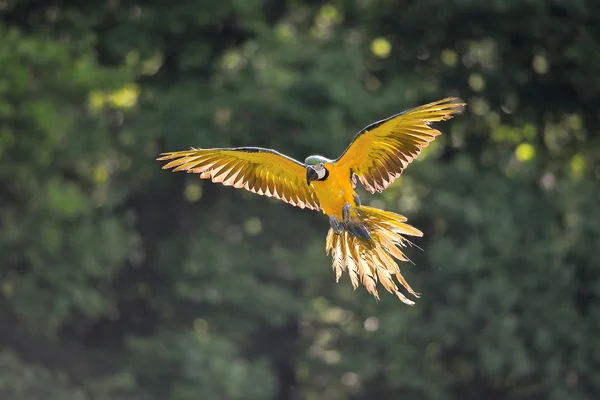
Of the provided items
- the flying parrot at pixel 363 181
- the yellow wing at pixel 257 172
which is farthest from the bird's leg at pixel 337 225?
the yellow wing at pixel 257 172

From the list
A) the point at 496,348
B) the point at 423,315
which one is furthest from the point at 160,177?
the point at 496,348

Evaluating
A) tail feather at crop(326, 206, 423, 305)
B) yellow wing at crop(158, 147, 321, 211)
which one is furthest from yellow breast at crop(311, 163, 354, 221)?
yellow wing at crop(158, 147, 321, 211)

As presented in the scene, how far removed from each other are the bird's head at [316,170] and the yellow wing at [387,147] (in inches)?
4.2

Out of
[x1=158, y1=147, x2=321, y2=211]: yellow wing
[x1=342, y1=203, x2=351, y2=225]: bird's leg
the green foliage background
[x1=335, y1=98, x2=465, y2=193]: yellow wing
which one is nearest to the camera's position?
[x1=335, y1=98, x2=465, y2=193]: yellow wing

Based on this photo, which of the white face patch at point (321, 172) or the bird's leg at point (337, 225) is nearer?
the white face patch at point (321, 172)

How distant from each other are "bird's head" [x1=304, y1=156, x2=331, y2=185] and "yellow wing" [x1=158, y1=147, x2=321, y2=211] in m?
0.23

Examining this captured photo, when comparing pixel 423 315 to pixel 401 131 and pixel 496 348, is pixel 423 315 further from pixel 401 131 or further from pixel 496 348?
pixel 401 131

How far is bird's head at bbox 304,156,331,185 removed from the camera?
6.99m

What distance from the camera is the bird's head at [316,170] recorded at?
699cm

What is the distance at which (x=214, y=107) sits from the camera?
1440cm

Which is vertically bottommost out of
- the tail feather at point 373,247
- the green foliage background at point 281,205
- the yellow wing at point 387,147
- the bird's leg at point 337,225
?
the tail feather at point 373,247

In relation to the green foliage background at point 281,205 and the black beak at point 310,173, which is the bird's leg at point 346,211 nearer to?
the black beak at point 310,173

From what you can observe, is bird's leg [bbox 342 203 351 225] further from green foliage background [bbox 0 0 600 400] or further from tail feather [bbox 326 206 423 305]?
green foliage background [bbox 0 0 600 400]

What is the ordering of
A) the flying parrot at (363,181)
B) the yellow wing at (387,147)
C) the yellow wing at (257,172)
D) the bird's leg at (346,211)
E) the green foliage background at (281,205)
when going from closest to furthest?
1. the yellow wing at (387,147)
2. the flying parrot at (363,181)
3. the bird's leg at (346,211)
4. the yellow wing at (257,172)
5. the green foliage background at (281,205)
